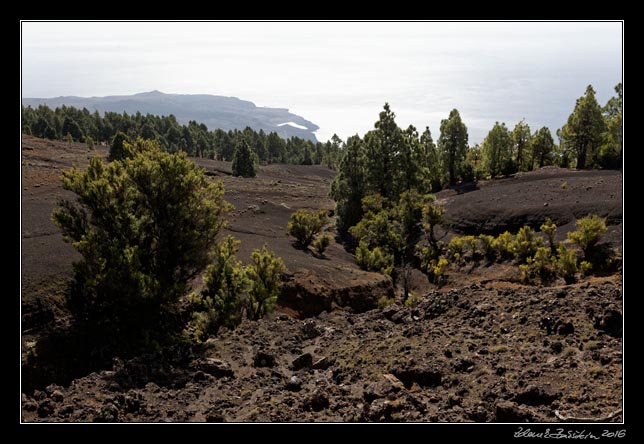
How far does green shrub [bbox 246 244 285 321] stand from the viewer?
1636 centimetres

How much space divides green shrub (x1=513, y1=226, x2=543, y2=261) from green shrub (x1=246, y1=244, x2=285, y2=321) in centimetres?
1399

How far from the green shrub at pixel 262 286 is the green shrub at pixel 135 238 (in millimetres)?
2367

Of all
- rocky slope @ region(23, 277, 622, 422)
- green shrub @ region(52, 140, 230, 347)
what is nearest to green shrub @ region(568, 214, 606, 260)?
rocky slope @ region(23, 277, 622, 422)

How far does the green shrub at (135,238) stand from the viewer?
13.2 metres

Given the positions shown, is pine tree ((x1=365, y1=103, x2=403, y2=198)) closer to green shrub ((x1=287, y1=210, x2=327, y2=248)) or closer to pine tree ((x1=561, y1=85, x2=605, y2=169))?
green shrub ((x1=287, y1=210, x2=327, y2=248))

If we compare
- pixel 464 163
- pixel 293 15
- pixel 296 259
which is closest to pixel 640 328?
pixel 293 15

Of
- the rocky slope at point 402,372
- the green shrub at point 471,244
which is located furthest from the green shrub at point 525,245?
the rocky slope at point 402,372

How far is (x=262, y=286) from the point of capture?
1667 centimetres

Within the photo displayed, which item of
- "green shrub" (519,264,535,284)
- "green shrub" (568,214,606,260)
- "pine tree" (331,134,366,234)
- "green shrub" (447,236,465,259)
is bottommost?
"green shrub" (519,264,535,284)

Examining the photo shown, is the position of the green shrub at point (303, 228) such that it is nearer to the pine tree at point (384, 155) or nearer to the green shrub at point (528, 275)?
the pine tree at point (384, 155)

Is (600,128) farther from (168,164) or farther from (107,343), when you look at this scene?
(107,343)

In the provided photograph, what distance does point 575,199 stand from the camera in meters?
31.7

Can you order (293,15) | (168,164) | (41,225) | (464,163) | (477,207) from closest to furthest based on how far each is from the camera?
(293,15), (168,164), (41,225), (477,207), (464,163)

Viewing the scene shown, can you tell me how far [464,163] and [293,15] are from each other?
4793cm
